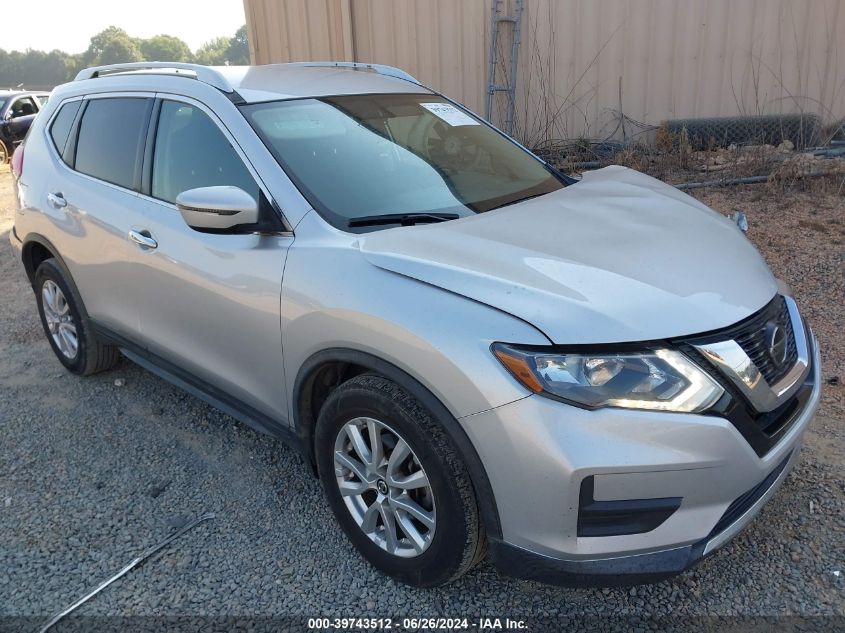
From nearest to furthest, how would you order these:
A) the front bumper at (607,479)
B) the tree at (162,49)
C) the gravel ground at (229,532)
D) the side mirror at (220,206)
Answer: the front bumper at (607,479) → the gravel ground at (229,532) → the side mirror at (220,206) → the tree at (162,49)

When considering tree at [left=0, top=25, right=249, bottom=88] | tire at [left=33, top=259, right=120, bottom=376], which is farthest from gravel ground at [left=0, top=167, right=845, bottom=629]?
tree at [left=0, top=25, right=249, bottom=88]

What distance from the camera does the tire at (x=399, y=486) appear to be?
2170 mm

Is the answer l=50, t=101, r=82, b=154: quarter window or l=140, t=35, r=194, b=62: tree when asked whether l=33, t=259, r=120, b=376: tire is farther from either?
l=140, t=35, r=194, b=62: tree

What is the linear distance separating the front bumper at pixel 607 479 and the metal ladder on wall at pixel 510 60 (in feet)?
20.8

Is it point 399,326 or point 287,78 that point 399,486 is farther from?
point 287,78

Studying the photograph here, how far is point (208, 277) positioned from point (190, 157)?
0.65m

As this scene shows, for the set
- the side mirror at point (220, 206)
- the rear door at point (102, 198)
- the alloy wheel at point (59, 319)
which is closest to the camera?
the side mirror at point (220, 206)

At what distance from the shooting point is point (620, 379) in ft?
6.51

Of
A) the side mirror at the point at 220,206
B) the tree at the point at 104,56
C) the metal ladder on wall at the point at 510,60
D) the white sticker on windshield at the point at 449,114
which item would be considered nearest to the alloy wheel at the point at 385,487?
the side mirror at the point at 220,206

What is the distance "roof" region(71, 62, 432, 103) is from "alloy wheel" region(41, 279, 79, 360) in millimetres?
1314

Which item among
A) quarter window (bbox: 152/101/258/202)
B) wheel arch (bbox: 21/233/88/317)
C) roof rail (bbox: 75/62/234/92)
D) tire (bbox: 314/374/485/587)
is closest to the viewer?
tire (bbox: 314/374/485/587)

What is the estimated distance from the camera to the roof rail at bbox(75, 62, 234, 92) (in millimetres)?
3137

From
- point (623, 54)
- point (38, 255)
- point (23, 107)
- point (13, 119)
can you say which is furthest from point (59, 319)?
point (23, 107)

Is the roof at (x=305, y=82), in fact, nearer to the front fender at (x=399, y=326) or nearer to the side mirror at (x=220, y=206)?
the side mirror at (x=220, y=206)
